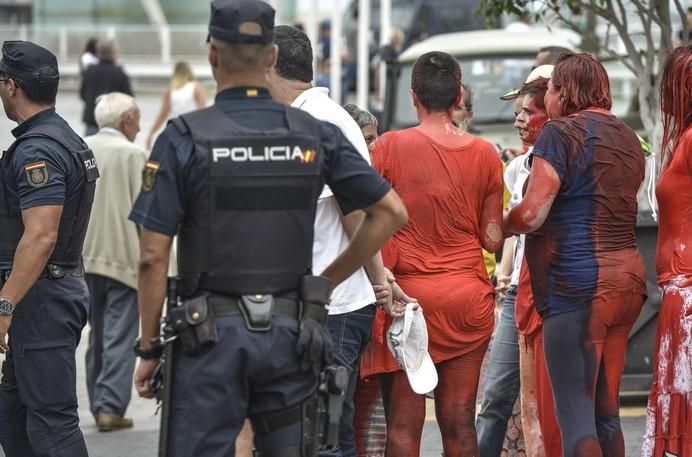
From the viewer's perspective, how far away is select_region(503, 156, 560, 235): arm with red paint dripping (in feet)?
17.8

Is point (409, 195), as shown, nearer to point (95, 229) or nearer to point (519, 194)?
point (519, 194)

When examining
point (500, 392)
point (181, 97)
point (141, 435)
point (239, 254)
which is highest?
point (181, 97)

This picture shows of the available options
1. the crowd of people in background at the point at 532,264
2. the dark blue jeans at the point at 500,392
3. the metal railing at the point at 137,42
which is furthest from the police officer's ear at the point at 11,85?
the metal railing at the point at 137,42

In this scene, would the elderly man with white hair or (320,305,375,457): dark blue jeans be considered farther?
the elderly man with white hair

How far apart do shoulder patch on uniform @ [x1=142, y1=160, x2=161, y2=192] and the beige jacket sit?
4.36 m

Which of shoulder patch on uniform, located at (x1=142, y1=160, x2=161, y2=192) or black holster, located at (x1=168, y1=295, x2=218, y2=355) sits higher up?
shoulder patch on uniform, located at (x1=142, y1=160, x2=161, y2=192)

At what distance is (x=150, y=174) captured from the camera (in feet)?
Answer: 13.5

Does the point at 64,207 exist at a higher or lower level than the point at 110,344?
higher

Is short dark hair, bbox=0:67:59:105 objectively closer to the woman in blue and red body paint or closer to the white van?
the woman in blue and red body paint

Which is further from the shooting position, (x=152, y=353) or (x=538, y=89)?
(x=538, y=89)

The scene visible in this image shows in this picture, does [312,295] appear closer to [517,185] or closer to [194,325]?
[194,325]

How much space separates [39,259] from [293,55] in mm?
1211

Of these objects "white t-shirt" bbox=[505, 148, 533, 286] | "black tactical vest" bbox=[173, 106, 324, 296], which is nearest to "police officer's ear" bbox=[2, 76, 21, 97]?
"black tactical vest" bbox=[173, 106, 324, 296]

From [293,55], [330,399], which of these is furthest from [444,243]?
[330,399]
